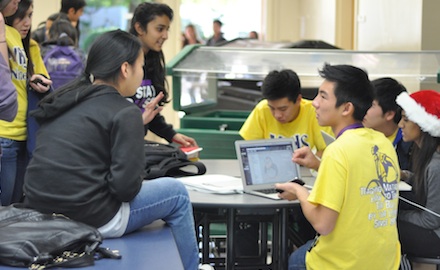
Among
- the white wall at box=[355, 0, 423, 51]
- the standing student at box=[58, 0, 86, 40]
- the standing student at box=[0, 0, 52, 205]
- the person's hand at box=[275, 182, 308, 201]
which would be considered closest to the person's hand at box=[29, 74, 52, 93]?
the standing student at box=[0, 0, 52, 205]

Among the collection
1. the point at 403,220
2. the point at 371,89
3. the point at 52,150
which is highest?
the point at 371,89

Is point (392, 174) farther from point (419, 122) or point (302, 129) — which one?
point (302, 129)

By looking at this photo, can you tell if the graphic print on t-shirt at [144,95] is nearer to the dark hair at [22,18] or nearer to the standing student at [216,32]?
the dark hair at [22,18]

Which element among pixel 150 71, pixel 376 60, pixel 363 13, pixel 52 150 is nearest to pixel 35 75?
pixel 150 71

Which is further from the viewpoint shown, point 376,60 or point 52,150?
point 376,60

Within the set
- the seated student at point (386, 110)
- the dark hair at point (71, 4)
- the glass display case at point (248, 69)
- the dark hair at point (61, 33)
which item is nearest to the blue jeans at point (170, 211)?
the seated student at point (386, 110)

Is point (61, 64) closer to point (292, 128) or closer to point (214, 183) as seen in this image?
point (292, 128)

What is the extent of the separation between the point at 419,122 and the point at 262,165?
716 mm

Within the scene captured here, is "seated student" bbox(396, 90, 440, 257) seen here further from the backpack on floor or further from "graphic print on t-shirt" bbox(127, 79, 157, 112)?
the backpack on floor

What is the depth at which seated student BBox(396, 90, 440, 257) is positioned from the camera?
333cm

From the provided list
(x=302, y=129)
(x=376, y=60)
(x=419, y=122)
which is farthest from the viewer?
(x=376, y=60)

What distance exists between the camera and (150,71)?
4.51m

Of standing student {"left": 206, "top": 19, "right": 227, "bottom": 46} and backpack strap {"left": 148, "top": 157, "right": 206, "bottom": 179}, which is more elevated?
standing student {"left": 206, "top": 19, "right": 227, "bottom": 46}

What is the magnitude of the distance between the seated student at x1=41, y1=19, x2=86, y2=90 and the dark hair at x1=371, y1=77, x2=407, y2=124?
2.80 metres
